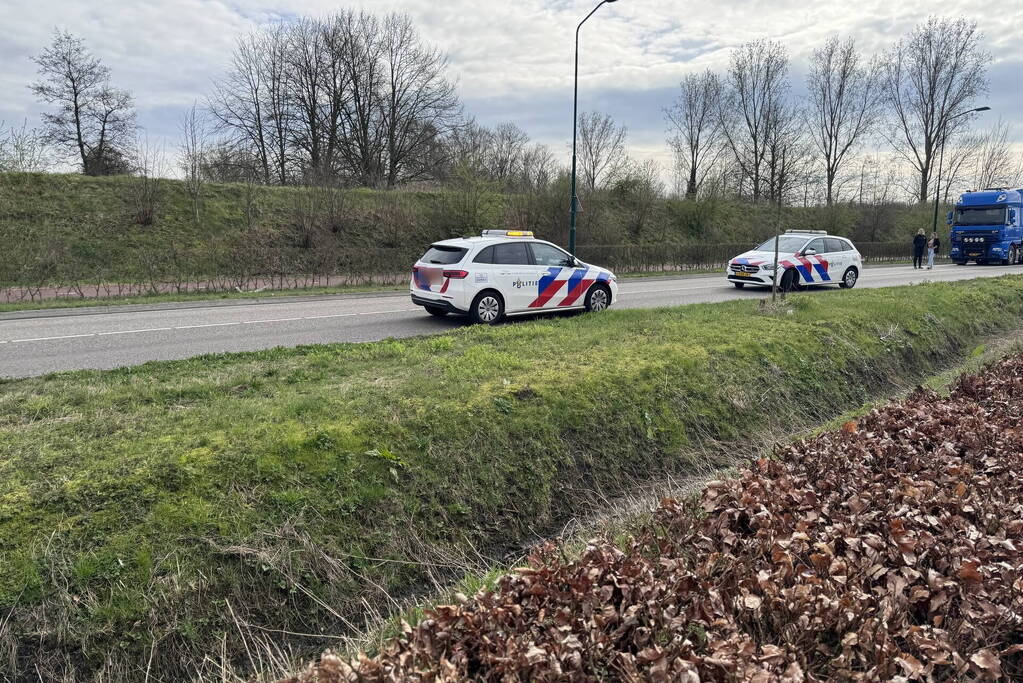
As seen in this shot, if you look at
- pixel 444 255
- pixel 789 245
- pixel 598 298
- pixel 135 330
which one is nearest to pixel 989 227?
pixel 789 245

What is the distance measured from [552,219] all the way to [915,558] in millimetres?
28093

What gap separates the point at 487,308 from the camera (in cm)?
1138

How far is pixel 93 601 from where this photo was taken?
3801 millimetres

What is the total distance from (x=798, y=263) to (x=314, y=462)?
16510mm

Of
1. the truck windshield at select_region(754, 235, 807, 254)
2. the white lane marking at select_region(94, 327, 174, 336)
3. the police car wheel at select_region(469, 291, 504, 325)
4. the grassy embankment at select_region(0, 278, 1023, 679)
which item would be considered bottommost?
the grassy embankment at select_region(0, 278, 1023, 679)

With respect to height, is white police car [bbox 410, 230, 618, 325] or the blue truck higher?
the blue truck

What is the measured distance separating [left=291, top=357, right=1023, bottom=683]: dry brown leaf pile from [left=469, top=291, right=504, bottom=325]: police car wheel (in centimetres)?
757

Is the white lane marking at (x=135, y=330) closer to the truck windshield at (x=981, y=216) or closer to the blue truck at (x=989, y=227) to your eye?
the blue truck at (x=989, y=227)

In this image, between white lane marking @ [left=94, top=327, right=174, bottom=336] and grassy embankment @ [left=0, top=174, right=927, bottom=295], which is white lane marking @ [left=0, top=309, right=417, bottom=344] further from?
grassy embankment @ [left=0, top=174, right=927, bottom=295]

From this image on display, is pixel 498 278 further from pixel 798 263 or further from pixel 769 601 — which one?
pixel 798 263

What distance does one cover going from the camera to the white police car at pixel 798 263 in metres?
18.2

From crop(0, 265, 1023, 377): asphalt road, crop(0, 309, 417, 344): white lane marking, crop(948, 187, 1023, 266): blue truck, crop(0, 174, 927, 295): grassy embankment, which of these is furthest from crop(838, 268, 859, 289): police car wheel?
crop(948, 187, 1023, 266): blue truck

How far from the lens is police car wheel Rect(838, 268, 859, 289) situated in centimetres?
1966

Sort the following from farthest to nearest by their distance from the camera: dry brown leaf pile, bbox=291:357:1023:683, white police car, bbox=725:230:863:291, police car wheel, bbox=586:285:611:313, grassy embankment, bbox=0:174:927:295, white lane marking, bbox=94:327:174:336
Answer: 1. grassy embankment, bbox=0:174:927:295
2. white police car, bbox=725:230:863:291
3. police car wheel, bbox=586:285:611:313
4. white lane marking, bbox=94:327:174:336
5. dry brown leaf pile, bbox=291:357:1023:683
